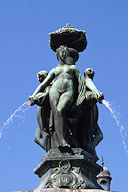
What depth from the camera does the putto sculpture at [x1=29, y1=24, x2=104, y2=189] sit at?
10.5m

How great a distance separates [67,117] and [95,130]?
101 centimetres

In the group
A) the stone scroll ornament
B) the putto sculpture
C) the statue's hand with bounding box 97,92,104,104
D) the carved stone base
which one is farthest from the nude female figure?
the statue's hand with bounding box 97,92,104,104

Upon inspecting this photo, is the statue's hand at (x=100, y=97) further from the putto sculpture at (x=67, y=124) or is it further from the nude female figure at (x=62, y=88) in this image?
the nude female figure at (x=62, y=88)

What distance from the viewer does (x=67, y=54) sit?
12.2 metres

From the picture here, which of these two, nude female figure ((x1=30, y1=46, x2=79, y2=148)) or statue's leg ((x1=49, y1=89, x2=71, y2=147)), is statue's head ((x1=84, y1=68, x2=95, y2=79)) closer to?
nude female figure ((x1=30, y1=46, x2=79, y2=148))

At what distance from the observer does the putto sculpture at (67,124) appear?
10523mm

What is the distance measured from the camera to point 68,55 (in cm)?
1224

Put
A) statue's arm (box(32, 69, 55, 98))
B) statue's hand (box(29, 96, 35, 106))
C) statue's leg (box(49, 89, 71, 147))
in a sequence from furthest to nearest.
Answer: statue's arm (box(32, 69, 55, 98))
statue's hand (box(29, 96, 35, 106))
statue's leg (box(49, 89, 71, 147))

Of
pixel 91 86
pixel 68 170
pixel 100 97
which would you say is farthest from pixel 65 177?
pixel 91 86

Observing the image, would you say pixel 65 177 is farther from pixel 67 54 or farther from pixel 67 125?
pixel 67 54

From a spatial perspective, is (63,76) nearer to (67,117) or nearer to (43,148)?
(67,117)

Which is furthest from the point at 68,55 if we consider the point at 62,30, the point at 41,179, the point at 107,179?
the point at 107,179

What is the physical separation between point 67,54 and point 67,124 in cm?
205


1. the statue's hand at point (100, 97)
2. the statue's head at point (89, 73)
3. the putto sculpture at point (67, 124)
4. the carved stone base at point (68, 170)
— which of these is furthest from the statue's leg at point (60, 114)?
the statue's head at point (89, 73)
